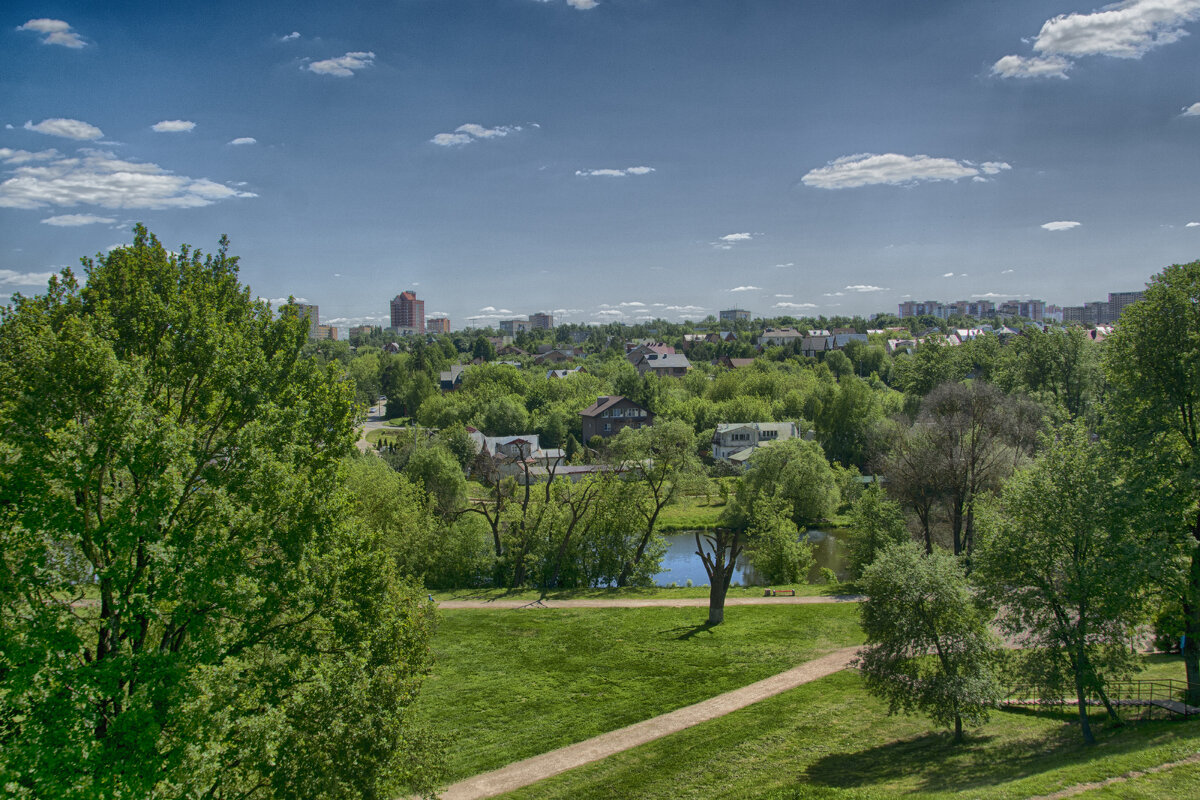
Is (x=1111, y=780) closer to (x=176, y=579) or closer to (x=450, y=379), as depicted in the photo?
(x=176, y=579)

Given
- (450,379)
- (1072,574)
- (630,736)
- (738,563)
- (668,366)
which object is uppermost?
(668,366)

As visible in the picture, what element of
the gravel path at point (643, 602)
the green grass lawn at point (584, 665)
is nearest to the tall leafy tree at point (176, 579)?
the green grass lawn at point (584, 665)

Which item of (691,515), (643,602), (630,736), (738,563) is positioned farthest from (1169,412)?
(691,515)

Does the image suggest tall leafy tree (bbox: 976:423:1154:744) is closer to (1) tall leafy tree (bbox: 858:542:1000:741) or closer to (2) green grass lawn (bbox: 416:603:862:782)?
(1) tall leafy tree (bbox: 858:542:1000:741)

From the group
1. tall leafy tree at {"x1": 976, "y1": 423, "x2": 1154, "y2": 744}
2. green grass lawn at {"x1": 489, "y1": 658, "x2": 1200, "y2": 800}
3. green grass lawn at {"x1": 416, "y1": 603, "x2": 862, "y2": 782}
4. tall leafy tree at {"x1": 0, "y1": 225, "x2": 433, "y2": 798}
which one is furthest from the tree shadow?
tall leafy tree at {"x1": 0, "y1": 225, "x2": 433, "y2": 798}

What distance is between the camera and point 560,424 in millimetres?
76000

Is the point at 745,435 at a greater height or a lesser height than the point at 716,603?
greater

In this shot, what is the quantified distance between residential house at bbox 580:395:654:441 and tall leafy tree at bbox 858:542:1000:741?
5773cm

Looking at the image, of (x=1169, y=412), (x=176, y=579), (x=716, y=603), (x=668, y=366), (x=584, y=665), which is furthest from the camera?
(x=668, y=366)

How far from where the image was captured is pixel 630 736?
1678 cm

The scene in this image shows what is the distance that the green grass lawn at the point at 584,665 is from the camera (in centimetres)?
1734

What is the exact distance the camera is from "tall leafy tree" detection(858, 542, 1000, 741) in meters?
14.7

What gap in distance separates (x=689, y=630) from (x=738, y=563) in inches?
703

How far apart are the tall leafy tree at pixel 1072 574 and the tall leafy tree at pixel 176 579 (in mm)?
12797
